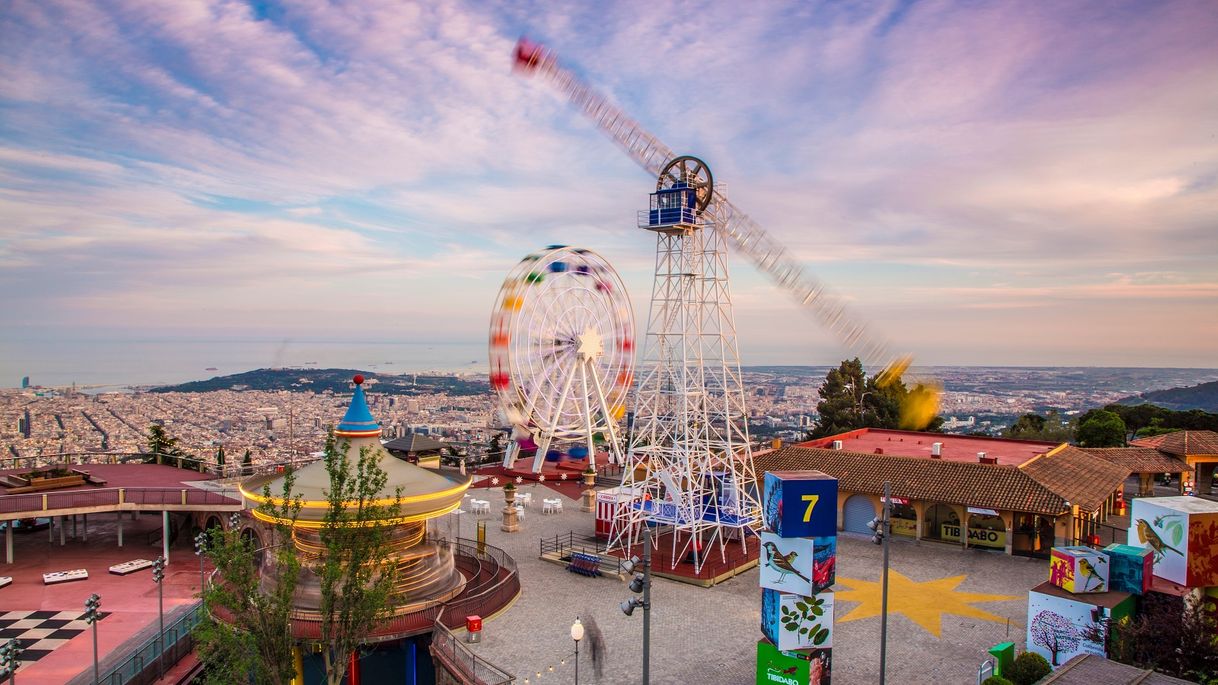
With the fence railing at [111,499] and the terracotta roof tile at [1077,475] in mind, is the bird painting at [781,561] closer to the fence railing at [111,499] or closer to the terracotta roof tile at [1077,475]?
the terracotta roof tile at [1077,475]

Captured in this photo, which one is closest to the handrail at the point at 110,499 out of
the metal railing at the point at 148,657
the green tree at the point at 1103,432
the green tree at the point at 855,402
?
the metal railing at the point at 148,657

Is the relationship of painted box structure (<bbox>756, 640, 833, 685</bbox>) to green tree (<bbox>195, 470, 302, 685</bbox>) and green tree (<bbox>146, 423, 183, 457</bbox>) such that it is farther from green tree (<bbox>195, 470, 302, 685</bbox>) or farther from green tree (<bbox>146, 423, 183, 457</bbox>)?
green tree (<bbox>146, 423, 183, 457</bbox>)

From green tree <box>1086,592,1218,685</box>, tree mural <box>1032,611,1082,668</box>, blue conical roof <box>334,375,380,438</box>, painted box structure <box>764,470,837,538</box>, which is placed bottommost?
tree mural <box>1032,611,1082,668</box>

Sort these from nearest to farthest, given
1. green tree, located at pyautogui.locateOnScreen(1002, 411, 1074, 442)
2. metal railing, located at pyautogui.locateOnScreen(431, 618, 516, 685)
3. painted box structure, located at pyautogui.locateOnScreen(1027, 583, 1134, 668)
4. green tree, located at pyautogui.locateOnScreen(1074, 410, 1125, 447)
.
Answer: metal railing, located at pyautogui.locateOnScreen(431, 618, 516, 685) → painted box structure, located at pyautogui.locateOnScreen(1027, 583, 1134, 668) → green tree, located at pyautogui.locateOnScreen(1074, 410, 1125, 447) → green tree, located at pyautogui.locateOnScreen(1002, 411, 1074, 442)

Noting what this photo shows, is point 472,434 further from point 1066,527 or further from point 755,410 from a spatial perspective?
point 1066,527

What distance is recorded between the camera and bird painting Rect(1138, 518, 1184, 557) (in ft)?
62.8

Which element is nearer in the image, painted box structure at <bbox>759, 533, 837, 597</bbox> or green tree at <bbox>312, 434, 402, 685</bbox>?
green tree at <bbox>312, 434, 402, 685</bbox>

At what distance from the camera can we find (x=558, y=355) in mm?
46812

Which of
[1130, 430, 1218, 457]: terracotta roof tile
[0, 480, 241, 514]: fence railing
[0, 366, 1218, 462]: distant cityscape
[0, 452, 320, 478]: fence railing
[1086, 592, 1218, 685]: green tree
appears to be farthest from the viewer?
[0, 366, 1218, 462]: distant cityscape

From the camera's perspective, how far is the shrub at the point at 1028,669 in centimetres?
1695

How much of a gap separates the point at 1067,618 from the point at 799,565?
22.6 ft

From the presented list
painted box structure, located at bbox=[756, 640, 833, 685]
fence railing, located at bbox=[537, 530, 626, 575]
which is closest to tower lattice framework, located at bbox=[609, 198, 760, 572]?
fence railing, located at bbox=[537, 530, 626, 575]

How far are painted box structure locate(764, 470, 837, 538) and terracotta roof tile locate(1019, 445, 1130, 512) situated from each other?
16.2 metres

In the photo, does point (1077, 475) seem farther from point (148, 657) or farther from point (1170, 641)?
point (148, 657)
